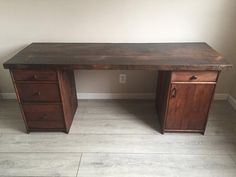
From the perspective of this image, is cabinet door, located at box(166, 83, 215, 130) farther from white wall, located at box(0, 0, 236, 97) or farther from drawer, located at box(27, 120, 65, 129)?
drawer, located at box(27, 120, 65, 129)

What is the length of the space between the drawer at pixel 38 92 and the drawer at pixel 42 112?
7 centimetres

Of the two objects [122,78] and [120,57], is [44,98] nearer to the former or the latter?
[120,57]

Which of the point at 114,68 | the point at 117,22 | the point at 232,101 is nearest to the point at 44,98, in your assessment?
the point at 114,68

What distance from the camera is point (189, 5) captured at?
1.82 metres

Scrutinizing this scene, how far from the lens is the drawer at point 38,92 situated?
1574 millimetres

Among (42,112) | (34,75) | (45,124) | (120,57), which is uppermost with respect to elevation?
(120,57)

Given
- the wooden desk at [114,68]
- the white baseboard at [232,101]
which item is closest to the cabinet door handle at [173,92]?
the wooden desk at [114,68]

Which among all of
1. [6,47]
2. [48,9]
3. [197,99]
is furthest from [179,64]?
[6,47]

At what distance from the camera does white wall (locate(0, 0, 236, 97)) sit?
1.84 metres

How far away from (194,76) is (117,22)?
3.26 feet

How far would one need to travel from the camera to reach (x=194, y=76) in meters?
A: 1.48

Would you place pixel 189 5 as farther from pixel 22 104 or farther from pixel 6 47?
pixel 6 47

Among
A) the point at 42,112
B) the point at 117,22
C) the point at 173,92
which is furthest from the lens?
the point at 117,22

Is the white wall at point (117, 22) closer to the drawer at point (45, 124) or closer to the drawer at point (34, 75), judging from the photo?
the drawer at point (34, 75)
